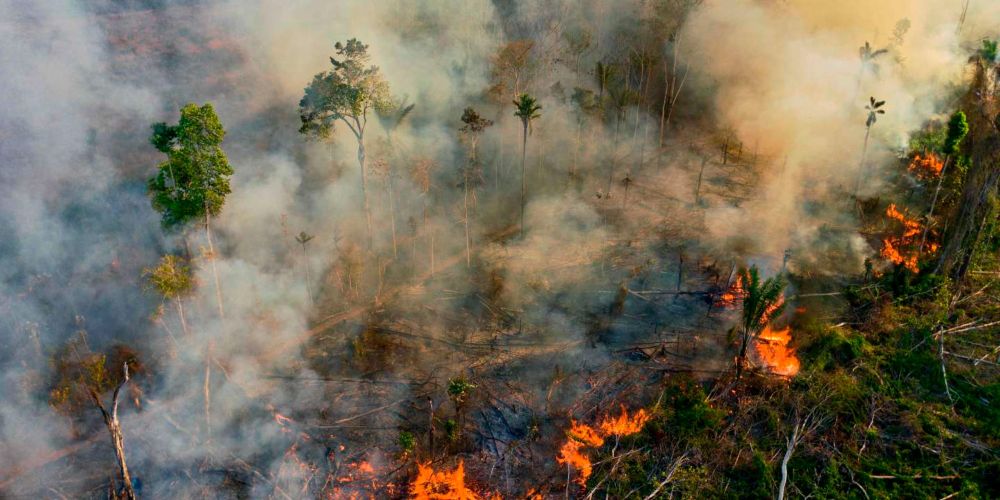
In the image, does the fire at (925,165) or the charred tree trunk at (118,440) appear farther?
the fire at (925,165)

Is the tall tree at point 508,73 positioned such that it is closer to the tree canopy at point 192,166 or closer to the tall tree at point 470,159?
the tall tree at point 470,159

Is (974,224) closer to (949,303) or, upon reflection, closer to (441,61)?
(949,303)

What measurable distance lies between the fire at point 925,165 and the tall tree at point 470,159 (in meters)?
18.6

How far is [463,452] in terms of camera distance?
16938 millimetres

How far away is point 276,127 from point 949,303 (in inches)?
1088

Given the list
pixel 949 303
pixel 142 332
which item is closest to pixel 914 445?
pixel 949 303

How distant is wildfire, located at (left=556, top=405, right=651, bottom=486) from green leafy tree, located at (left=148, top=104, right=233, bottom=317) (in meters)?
12.0

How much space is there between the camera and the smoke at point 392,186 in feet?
63.5

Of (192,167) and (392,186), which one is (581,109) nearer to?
(392,186)

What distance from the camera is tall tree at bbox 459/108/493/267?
2484 cm

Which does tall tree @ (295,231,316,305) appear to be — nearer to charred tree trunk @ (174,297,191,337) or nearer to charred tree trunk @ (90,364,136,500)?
charred tree trunk @ (174,297,191,337)

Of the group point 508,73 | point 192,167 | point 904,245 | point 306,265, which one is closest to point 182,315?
point 306,265

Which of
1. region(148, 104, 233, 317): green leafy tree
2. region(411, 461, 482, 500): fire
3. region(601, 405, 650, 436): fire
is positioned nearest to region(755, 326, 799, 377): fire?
region(601, 405, 650, 436): fire

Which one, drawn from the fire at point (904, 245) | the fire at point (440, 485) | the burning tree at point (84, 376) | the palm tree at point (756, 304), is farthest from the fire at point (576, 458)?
the fire at point (904, 245)
